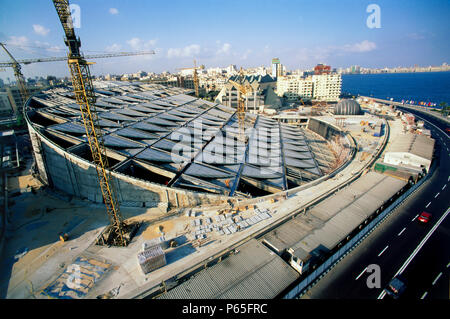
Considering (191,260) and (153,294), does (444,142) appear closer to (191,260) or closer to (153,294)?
(191,260)

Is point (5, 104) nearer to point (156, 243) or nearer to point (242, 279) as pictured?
point (156, 243)

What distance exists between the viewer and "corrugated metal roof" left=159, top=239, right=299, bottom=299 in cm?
1590

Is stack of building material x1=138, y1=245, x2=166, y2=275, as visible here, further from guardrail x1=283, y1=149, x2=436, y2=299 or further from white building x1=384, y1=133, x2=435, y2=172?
white building x1=384, y1=133, x2=435, y2=172

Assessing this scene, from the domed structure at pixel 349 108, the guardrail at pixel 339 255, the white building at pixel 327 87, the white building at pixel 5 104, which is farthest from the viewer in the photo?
the white building at pixel 327 87

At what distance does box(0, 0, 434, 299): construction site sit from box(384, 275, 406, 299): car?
4.78 meters

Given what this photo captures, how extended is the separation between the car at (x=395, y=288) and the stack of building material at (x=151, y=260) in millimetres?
20094

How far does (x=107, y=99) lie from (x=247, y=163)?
4608 cm

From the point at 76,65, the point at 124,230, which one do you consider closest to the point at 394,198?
the point at 124,230

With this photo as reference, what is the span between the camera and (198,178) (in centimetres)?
3073

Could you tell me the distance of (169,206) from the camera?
92.4ft

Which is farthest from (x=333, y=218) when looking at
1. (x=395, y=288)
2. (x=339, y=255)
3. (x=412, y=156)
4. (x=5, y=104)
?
(x=5, y=104)

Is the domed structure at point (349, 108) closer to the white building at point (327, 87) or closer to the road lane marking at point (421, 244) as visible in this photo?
the white building at point (327, 87)

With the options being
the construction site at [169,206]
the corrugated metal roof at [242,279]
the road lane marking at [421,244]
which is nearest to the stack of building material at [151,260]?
the construction site at [169,206]

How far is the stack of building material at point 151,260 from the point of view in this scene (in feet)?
61.2
